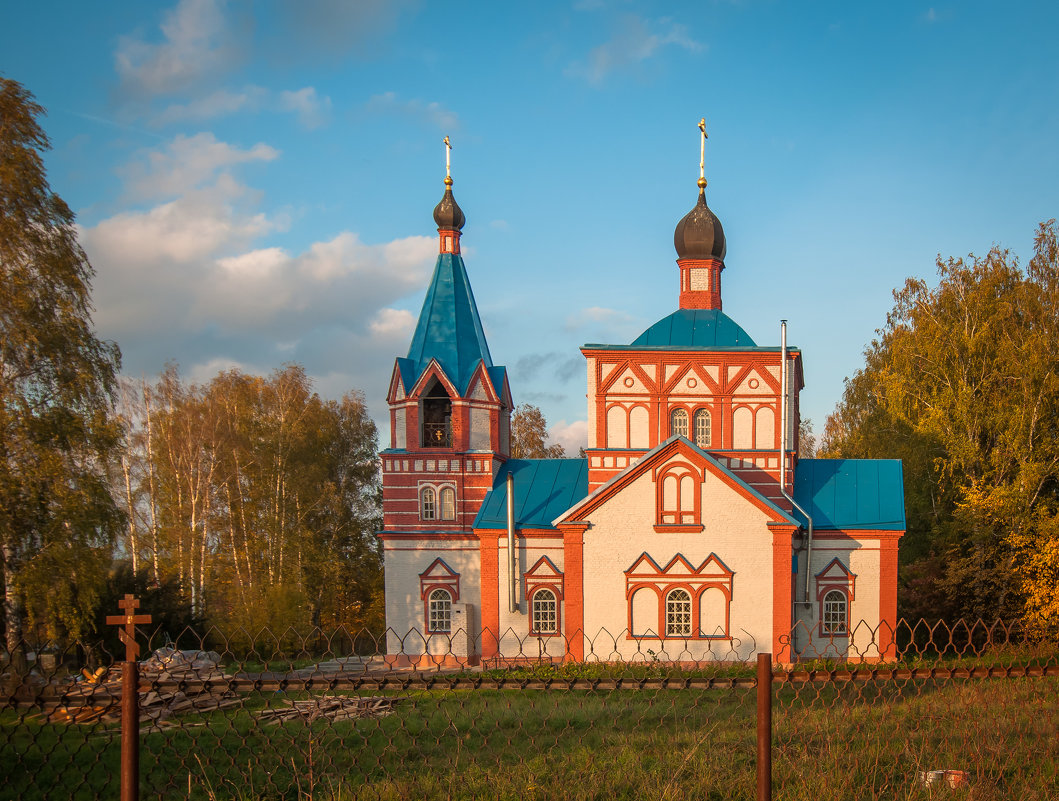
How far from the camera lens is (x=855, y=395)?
34.0m

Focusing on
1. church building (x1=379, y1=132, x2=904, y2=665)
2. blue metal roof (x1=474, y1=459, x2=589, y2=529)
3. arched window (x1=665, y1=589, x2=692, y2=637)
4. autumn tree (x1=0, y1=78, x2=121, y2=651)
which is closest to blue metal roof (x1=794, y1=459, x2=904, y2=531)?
church building (x1=379, y1=132, x2=904, y2=665)

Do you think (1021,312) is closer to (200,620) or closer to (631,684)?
(631,684)

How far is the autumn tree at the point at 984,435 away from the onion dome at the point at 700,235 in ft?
21.3

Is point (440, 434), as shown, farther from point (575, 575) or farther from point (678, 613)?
point (678, 613)

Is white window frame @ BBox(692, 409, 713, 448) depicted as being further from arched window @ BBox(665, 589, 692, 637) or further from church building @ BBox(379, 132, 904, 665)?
arched window @ BBox(665, 589, 692, 637)

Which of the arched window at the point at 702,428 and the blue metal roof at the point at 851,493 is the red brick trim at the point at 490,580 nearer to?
the arched window at the point at 702,428

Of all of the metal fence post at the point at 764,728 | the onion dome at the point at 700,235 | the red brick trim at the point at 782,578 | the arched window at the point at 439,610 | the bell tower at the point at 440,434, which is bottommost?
the arched window at the point at 439,610

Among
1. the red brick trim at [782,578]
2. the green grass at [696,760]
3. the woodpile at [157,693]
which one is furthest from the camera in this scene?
the red brick trim at [782,578]

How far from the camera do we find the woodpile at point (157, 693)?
4.59m

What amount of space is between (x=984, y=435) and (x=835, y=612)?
7841 mm

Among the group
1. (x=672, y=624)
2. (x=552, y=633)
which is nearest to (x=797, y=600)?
(x=672, y=624)

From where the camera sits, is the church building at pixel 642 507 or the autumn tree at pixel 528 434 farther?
the autumn tree at pixel 528 434

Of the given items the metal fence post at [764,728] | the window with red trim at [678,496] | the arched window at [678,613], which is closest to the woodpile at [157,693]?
the metal fence post at [764,728]

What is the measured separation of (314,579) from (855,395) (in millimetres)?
22487
